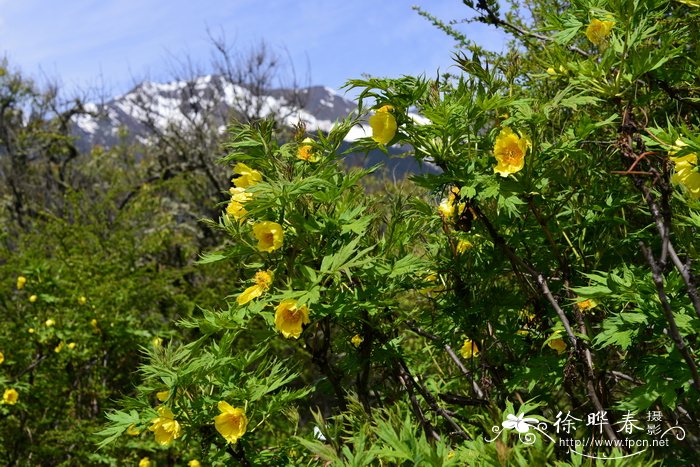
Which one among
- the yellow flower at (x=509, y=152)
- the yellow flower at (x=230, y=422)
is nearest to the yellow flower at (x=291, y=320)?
the yellow flower at (x=230, y=422)

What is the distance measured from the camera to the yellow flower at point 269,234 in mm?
1438

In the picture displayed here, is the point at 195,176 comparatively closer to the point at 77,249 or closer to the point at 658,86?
the point at 77,249

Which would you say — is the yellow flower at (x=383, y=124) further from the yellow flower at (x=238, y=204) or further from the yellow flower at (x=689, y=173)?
the yellow flower at (x=689, y=173)

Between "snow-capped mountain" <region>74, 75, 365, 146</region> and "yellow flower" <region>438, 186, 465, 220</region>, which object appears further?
"snow-capped mountain" <region>74, 75, 365, 146</region>

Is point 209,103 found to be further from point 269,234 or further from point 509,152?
point 509,152

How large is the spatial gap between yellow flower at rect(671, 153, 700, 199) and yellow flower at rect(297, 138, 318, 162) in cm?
96

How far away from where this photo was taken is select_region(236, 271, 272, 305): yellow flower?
1485 millimetres

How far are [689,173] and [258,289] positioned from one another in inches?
41.7

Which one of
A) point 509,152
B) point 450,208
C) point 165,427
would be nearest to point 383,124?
point 509,152

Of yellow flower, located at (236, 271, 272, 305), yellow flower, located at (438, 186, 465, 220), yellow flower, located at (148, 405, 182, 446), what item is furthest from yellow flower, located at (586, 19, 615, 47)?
yellow flower, located at (148, 405, 182, 446)

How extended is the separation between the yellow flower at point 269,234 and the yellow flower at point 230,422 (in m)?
0.44

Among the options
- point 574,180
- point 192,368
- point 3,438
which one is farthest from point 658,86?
point 3,438

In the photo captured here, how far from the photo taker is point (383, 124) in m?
1.42

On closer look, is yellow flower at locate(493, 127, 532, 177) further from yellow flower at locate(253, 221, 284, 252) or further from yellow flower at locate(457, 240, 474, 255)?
yellow flower at locate(253, 221, 284, 252)
